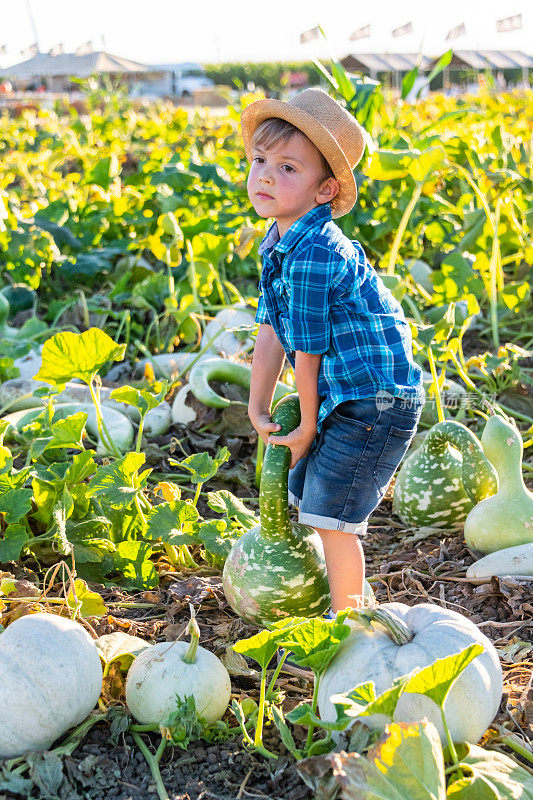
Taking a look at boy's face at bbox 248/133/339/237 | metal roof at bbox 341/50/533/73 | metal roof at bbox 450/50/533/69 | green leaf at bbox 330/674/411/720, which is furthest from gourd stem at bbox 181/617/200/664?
metal roof at bbox 450/50/533/69

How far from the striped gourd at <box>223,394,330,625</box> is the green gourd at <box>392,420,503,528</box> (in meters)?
0.65

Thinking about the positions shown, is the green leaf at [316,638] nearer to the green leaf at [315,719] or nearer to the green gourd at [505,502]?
the green leaf at [315,719]

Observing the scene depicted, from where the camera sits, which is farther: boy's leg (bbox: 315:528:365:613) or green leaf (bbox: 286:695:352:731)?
boy's leg (bbox: 315:528:365:613)

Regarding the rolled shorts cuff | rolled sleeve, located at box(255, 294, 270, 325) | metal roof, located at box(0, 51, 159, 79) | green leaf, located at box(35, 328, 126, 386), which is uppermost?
metal roof, located at box(0, 51, 159, 79)

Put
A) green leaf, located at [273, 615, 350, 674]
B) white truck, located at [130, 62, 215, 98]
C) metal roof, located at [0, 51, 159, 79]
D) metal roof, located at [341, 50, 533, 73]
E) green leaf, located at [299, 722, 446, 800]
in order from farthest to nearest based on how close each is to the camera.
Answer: white truck, located at [130, 62, 215, 98], metal roof, located at [0, 51, 159, 79], metal roof, located at [341, 50, 533, 73], green leaf, located at [273, 615, 350, 674], green leaf, located at [299, 722, 446, 800]

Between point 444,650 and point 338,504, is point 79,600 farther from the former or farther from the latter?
point 444,650

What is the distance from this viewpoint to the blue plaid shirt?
179 centimetres

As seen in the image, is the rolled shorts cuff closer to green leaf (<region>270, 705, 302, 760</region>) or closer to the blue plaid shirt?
the blue plaid shirt

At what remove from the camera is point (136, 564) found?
2209 millimetres

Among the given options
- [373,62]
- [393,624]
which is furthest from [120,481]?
[373,62]

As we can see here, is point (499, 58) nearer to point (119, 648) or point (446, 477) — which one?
point (446, 477)

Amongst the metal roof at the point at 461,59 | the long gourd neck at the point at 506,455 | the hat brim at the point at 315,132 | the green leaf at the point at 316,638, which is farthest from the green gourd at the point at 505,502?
the metal roof at the point at 461,59

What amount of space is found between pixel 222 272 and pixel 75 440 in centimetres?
258

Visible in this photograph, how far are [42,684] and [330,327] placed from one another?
36.2 inches
